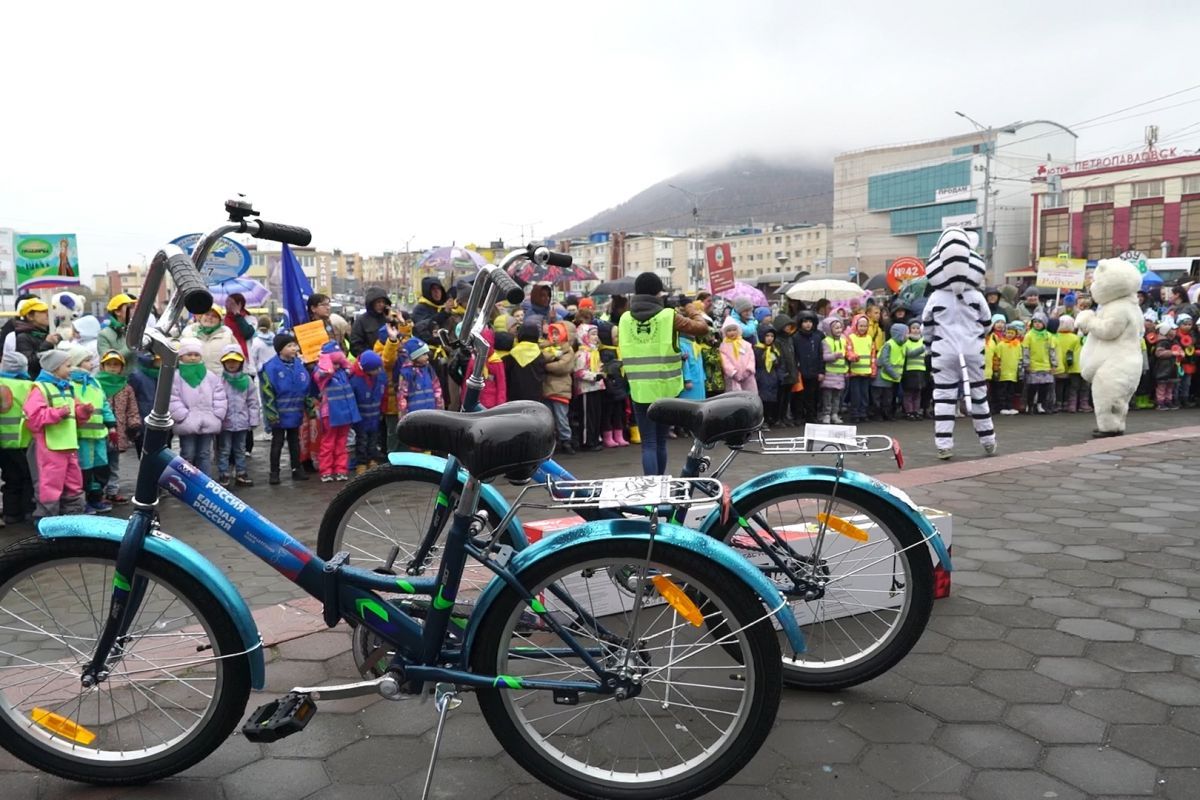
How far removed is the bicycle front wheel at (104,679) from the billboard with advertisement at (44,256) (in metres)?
14.2

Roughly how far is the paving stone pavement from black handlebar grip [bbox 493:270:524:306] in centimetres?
158

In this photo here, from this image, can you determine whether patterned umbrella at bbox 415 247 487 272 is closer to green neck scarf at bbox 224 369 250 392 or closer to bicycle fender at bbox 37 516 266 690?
green neck scarf at bbox 224 369 250 392

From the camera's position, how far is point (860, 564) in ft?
12.2

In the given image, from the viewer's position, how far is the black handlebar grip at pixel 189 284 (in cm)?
234

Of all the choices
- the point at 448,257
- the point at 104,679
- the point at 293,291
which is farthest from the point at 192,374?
the point at 448,257

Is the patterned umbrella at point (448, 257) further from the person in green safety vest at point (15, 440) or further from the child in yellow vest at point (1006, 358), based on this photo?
the person in green safety vest at point (15, 440)

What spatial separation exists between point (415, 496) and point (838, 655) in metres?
1.89

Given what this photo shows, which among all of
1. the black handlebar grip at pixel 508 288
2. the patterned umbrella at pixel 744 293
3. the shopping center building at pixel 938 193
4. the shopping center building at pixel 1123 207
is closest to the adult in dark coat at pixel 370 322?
the black handlebar grip at pixel 508 288

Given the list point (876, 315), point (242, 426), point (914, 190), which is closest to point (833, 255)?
point (914, 190)

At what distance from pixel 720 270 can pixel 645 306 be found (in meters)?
10.5

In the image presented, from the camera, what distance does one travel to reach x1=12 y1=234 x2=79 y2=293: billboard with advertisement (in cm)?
1516

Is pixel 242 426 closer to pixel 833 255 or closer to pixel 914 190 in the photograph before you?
pixel 914 190

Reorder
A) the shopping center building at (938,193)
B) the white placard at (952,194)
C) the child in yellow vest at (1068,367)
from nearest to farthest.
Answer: the child in yellow vest at (1068,367) < the shopping center building at (938,193) < the white placard at (952,194)

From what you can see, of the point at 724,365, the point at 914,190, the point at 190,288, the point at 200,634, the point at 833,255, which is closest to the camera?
the point at 190,288
